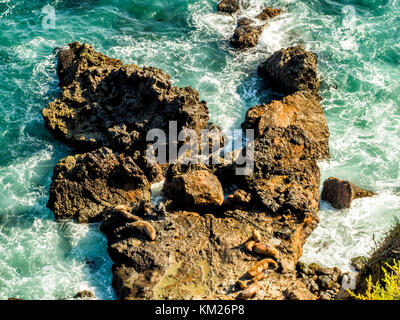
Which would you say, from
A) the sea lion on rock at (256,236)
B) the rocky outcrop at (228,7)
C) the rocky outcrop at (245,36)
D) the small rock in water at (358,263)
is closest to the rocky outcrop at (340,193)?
the small rock in water at (358,263)

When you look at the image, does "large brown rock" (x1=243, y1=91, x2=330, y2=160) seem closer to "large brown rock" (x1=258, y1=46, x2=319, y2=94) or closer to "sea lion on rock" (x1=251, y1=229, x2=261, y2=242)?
"large brown rock" (x1=258, y1=46, x2=319, y2=94)

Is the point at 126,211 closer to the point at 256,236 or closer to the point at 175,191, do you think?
the point at 175,191

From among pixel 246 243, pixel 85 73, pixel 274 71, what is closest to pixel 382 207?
pixel 246 243

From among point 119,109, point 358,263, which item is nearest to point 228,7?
point 119,109

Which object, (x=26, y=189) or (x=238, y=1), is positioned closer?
(x=26, y=189)

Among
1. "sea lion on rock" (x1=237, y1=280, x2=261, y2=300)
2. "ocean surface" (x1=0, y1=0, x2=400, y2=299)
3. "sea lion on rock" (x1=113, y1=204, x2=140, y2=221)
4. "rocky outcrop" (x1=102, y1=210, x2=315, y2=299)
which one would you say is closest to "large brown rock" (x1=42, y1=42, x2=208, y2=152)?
"ocean surface" (x1=0, y1=0, x2=400, y2=299)
